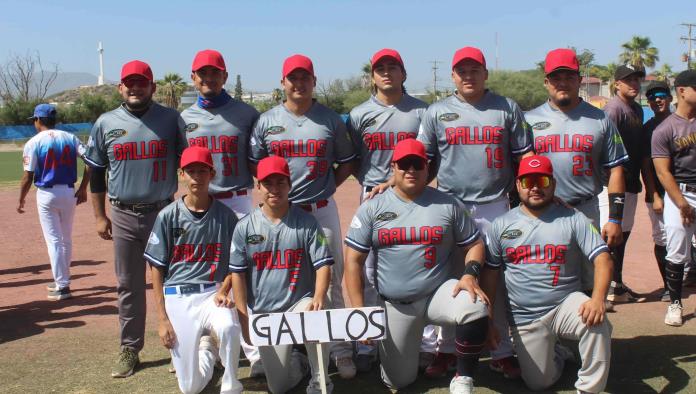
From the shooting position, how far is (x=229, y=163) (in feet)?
17.4

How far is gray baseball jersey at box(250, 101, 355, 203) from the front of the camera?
5.12 meters

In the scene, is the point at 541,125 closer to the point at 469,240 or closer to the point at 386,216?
the point at 469,240

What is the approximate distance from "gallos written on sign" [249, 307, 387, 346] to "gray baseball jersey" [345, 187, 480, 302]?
0.55m

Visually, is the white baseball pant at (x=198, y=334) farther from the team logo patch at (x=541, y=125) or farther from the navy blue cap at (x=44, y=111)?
the navy blue cap at (x=44, y=111)

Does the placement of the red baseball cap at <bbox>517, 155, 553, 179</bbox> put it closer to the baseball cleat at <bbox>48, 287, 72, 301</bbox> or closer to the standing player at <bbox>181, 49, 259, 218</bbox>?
the standing player at <bbox>181, 49, 259, 218</bbox>

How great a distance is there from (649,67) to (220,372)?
74.2 metres

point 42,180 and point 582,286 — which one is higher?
point 42,180

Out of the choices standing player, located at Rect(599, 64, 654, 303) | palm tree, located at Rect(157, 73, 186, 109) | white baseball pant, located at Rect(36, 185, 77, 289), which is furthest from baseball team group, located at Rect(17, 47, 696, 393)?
palm tree, located at Rect(157, 73, 186, 109)

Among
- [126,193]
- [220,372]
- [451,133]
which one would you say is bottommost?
[220,372]

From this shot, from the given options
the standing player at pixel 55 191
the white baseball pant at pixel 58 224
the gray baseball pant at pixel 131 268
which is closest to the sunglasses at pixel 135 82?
the gray baseball pant at pixel 131 268

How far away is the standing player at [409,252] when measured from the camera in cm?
451

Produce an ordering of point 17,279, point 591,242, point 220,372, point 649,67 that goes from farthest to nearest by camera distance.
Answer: point 649,67 < point 17,279 < point 220,372 < point 591,242

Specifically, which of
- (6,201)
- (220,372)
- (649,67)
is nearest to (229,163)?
(220,372)

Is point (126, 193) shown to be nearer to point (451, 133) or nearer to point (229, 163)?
point (229, 163)
